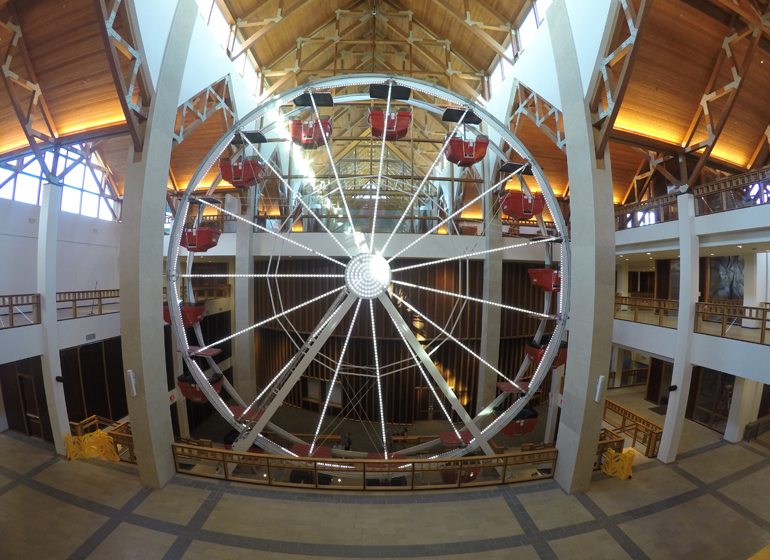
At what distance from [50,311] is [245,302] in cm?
516

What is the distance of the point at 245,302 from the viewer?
39.9 ft

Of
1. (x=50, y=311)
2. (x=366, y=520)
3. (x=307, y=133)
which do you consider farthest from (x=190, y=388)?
(x=307, y=133)

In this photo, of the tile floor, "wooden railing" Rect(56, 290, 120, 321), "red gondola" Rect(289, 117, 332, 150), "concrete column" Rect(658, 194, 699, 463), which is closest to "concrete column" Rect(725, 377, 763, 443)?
the tile floor

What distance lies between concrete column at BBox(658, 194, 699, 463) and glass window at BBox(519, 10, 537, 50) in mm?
6545

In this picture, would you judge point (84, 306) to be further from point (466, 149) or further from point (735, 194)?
point (735, 194)

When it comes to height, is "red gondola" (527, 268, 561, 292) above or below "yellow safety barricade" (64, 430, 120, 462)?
above

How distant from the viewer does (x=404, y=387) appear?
1285cm

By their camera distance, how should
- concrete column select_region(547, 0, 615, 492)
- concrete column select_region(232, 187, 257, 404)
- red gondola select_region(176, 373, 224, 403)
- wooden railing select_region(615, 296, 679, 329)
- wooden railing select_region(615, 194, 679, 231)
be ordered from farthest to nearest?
concrete column select_region(232, 187, 257, 404) → wooden railing select_region(615, 194, 679, 231) → wooden railing select_region(615, 296, 679, 329) → red gondola select_region(176, 373, 224, 403) → concrete column select_region(547, 0, 615, 492)

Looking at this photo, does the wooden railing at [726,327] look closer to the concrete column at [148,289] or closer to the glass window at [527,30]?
the glass window at [527,30]

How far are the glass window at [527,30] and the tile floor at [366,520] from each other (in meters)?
12.1

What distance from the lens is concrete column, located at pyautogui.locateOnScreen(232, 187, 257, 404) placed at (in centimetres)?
1182

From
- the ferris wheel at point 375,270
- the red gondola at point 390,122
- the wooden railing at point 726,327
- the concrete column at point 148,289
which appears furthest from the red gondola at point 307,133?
the wooden railing at point 726,327

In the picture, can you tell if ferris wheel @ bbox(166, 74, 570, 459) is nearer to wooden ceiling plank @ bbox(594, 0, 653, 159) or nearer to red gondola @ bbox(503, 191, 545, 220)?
red gondola @ bbox(503, 191, 545, 220)

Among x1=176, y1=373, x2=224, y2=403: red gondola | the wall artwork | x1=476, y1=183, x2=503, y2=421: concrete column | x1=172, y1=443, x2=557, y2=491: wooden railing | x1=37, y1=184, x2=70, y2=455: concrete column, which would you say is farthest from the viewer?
x1=476, y1=183, x2=503, y2=421: concrete column
